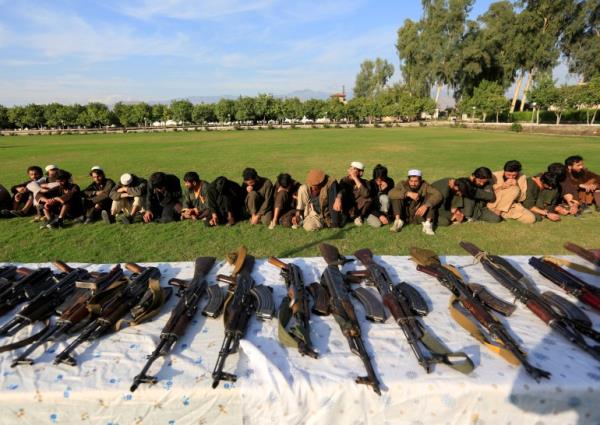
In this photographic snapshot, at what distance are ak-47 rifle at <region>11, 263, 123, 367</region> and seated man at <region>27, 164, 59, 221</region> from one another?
5925 mm

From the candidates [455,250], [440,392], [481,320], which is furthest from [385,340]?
[455,250]

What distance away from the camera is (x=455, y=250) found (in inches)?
223

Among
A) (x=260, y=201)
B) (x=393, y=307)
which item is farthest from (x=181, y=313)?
(x=260, y=201)

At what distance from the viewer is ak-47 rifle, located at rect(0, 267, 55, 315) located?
2353 millimetres

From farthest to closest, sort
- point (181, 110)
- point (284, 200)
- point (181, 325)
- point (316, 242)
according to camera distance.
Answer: point (181, 110) < point (284, 200) < point (316, 242) < point (181, 325)

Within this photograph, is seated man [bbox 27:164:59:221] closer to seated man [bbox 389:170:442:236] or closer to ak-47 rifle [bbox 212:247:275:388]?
ak-47 rifle [bbox 212:247:275:388]

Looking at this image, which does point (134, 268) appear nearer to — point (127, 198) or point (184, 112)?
point (127, 198)

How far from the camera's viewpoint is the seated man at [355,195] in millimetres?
6527

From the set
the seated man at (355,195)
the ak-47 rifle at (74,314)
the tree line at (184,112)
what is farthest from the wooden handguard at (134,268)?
the tree line at (184,112)

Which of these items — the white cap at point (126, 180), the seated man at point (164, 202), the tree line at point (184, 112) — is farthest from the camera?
the tree line at point (184, 112)

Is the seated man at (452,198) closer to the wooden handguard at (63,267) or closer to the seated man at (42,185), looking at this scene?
the wooden handguard at (63,267)

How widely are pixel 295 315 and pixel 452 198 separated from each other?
5831mm

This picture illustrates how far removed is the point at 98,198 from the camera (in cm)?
715

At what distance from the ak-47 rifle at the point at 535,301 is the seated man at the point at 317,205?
3.58 meters
